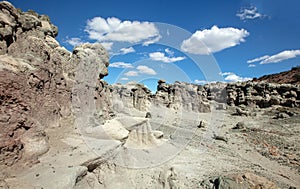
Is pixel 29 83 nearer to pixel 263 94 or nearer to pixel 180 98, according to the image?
pixel 180 98

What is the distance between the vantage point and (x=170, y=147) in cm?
1007

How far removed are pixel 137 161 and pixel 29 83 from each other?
429 centimetres

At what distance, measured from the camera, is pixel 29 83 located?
5031 mm

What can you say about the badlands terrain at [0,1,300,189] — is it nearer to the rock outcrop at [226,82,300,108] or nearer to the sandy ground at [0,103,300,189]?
the sandy ground at [0,103,300,189]

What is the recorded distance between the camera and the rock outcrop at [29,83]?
4.14 metres

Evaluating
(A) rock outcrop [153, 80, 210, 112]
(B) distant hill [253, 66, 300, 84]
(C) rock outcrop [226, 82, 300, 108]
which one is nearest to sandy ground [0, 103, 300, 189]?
(A) rock outcrop [153, 80, 210, 112]

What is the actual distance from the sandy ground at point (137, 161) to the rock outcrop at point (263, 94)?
58.1 feet

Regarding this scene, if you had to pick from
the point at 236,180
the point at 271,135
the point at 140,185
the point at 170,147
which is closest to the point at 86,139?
the point at 140,185

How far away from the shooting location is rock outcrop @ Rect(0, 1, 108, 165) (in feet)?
13.6

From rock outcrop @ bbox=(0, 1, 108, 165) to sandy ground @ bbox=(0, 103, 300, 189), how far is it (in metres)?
0.42

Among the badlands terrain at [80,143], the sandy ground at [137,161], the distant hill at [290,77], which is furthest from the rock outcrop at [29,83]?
the distant hill at [290,77]

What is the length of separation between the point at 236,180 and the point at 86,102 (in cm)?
599

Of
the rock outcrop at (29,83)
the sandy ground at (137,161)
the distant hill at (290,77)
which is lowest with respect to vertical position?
the sandy ground at (137,161)

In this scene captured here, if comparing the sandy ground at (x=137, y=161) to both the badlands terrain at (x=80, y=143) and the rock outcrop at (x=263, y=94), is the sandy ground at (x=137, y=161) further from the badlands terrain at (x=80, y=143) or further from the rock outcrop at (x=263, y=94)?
the rock outcrop at (x=263, y=94)
